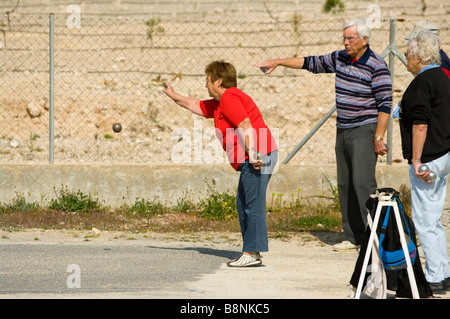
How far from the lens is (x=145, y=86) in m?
18.8

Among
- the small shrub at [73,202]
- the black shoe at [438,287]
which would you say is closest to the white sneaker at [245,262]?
the black shoe at [438,287]

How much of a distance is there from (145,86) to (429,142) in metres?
13.7

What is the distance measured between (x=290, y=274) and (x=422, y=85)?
2101 millimetres

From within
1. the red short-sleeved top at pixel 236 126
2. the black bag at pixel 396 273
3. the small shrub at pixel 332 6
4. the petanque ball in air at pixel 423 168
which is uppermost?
the small shrub at pixel 332 6

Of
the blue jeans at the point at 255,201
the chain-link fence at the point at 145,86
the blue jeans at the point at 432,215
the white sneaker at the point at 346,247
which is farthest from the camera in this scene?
the chain-link fence at the point at 145,86

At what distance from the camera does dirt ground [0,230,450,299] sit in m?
5.78

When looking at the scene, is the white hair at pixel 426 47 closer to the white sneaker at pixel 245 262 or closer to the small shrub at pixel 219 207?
the white sneaker at pixel 245 262

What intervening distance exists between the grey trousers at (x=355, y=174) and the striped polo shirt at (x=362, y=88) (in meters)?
0.14

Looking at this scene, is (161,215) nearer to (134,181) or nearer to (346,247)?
(134,181)

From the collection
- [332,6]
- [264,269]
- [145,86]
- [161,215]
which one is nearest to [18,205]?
[161,215]

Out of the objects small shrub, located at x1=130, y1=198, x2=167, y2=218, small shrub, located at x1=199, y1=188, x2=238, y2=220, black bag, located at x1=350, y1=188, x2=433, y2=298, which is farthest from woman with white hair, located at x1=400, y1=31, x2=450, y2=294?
small shrub, located at x1=130, y1=198, x2=167, y2=218

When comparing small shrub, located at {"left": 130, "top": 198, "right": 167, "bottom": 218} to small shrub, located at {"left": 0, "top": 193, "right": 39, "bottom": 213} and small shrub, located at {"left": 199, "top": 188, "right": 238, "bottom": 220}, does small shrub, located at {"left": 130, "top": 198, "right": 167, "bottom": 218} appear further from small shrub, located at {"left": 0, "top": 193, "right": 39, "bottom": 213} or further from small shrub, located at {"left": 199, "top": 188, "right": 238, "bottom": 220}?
small shrub, located at {"left": 0, "top": 193, "right": 39, "bottom": 213}

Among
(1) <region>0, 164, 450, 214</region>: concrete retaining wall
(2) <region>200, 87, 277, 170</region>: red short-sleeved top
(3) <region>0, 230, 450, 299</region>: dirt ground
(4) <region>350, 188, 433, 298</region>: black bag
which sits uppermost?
(2) <region>200, 87, 277, 170</region>: red short-sleeved top

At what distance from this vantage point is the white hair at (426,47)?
580 centimetres
